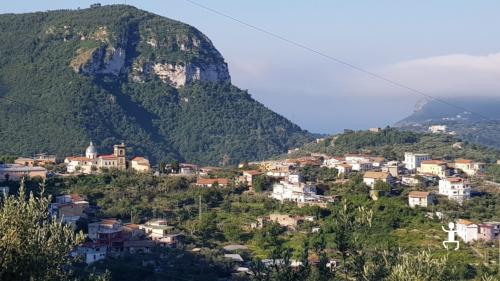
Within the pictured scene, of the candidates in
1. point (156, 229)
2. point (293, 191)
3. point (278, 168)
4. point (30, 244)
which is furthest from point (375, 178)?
point (30, 244)

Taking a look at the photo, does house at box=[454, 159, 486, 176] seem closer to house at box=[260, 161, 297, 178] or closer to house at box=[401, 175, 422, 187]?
house at box=[401, 175, 422, 187]

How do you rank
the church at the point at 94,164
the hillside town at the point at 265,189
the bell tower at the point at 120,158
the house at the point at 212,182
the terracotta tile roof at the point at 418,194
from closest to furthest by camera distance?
the hillside town at the point at 265,189 → the terracotta tile roof at the point at 418,194 → the house at the point at 212,182 → the church at the point at 94,164 → the bell tower at the point at 120,158

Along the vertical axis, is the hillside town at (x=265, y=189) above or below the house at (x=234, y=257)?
above

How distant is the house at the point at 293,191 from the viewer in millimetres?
47188

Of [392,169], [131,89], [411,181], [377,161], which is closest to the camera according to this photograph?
[411,181]

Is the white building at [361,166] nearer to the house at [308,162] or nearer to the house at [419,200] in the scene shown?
the house at [308,162]

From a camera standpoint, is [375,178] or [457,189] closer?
[457,189]

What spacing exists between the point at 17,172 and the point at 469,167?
3056cm

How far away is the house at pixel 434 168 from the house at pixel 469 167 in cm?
168

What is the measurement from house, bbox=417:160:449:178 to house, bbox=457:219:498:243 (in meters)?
15.1

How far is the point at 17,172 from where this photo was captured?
46188 millimetres

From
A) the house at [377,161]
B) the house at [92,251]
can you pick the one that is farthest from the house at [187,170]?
the house at [92,251]

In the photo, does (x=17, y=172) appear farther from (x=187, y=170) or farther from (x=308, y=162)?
(x=308, y=162)

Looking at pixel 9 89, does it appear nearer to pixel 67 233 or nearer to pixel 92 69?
pixel 92 69
